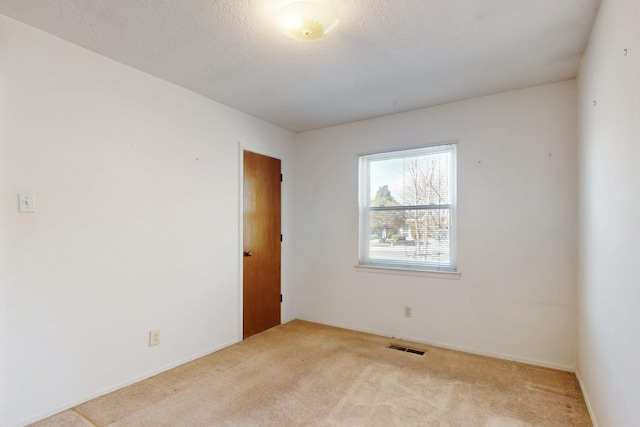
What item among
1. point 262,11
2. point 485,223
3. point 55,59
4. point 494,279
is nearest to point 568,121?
point 485,223

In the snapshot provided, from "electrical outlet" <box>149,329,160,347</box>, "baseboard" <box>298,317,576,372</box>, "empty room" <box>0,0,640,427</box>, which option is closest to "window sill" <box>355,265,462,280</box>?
"empty room" <box>0,0,640,427</box>

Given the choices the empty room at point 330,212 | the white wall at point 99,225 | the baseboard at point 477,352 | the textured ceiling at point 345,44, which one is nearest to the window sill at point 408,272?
the empty room at point 330,212

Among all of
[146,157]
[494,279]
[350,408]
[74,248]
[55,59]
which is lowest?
[350,408]

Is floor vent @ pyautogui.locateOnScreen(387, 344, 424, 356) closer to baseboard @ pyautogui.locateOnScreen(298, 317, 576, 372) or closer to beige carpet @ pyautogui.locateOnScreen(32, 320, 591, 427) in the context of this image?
beige carpet @ pyautogui.locateOnScreen(32, 320, 591, 427)

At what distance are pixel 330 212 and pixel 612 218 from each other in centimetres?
282

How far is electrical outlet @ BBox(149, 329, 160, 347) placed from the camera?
2.71 m

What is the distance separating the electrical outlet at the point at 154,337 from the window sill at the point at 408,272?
2203 mm

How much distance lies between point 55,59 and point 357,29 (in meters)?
2.05

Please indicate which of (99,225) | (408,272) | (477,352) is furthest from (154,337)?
(477,352)

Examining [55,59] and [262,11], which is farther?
[55,59]

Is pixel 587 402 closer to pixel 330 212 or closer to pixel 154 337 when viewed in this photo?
pixel 330 212

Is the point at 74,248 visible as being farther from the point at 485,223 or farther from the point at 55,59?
the point at 485,223

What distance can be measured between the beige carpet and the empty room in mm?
22

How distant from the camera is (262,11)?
1.89m
